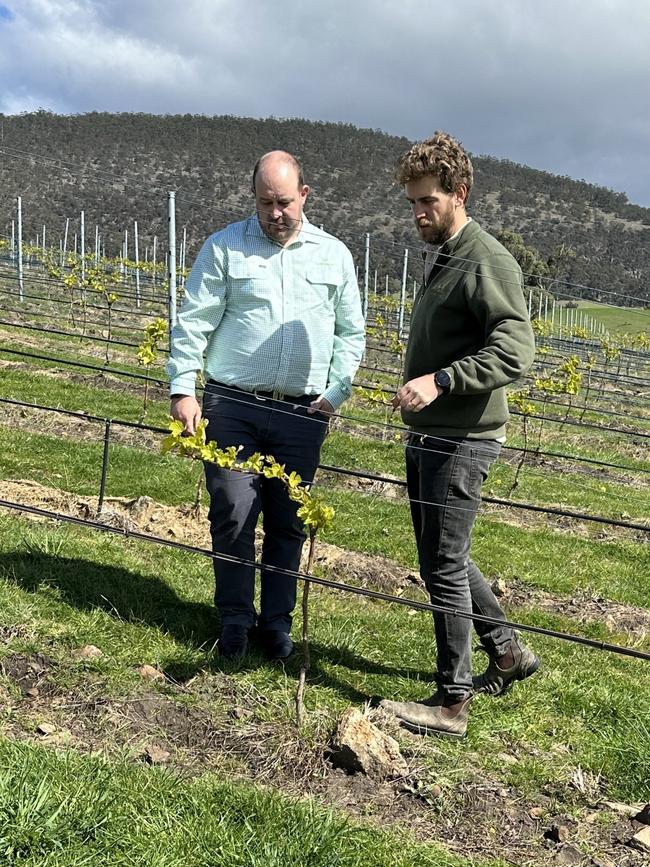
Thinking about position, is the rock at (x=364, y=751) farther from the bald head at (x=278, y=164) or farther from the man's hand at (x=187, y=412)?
the bald head at (x=278, y=164)

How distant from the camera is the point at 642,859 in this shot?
2100mm

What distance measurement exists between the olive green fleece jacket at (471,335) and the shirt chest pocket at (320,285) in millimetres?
435

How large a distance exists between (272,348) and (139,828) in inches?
62.6

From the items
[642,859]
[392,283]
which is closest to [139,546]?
[642,859]

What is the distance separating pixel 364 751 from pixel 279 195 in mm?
1801

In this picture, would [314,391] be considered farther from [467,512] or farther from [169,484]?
[169,484]

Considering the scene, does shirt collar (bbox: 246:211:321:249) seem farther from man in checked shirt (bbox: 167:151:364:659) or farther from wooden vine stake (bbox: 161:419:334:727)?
wooden vine stake (bbox: 161:419:334:727)

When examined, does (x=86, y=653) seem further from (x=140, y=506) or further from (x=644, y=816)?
(x=140, y=506)

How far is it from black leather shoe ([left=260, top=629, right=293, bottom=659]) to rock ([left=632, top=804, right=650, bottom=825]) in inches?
50.5

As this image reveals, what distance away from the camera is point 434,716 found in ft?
8.57

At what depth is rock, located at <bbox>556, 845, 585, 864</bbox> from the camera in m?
2.08

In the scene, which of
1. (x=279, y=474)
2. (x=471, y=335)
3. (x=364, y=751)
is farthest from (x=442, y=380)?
(x=364, y=751)

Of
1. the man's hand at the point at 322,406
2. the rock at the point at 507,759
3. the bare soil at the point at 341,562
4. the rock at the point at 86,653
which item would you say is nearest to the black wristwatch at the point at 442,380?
the man's hand at the point at 322,406

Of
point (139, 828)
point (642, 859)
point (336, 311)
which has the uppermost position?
point (336, 311)
